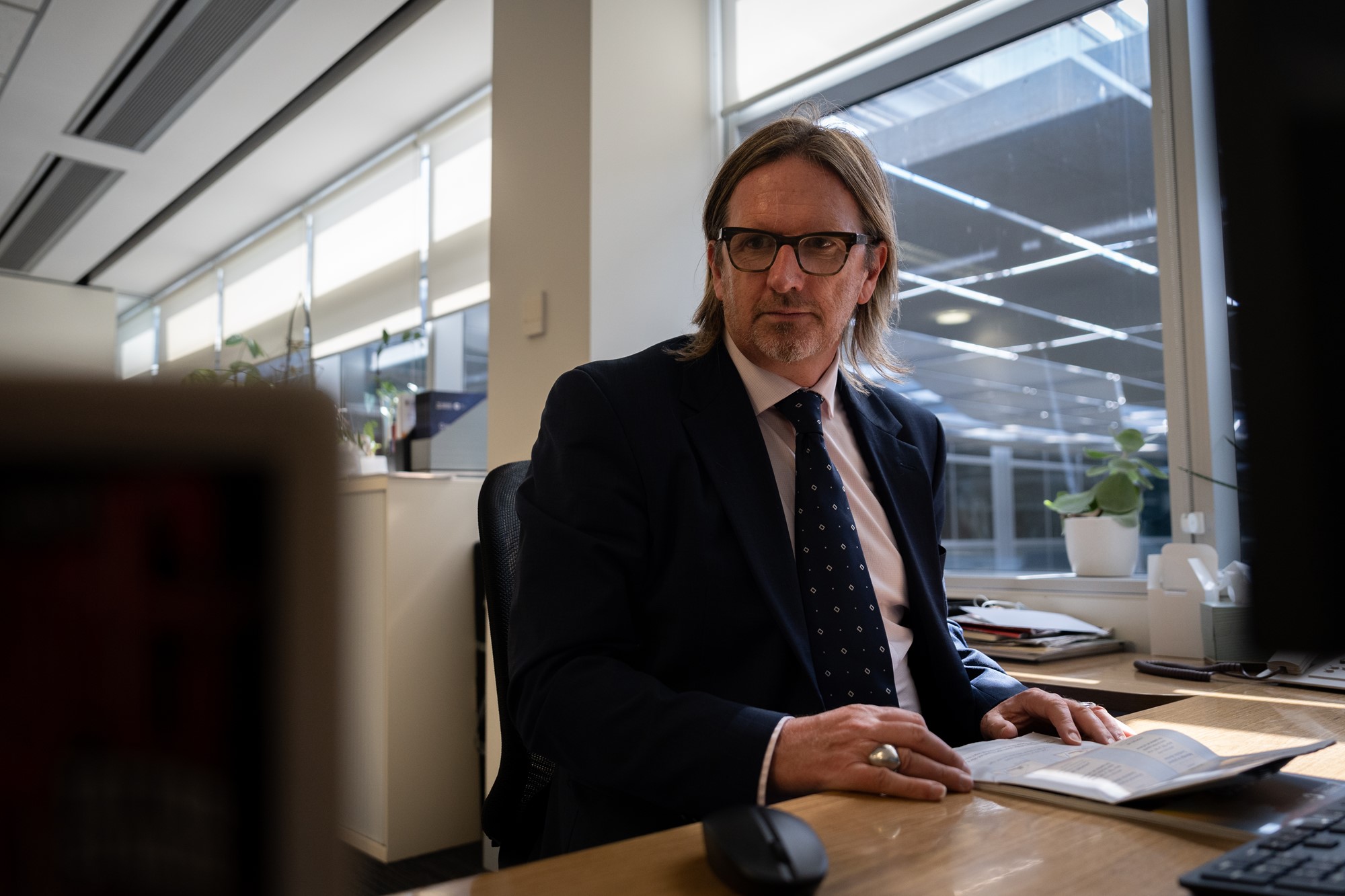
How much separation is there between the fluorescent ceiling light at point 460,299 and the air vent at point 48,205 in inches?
87.9

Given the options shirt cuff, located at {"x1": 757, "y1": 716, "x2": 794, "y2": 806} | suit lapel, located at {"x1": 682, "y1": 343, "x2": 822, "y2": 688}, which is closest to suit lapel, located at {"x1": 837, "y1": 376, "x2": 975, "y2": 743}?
suit lapel, located at {"x1": 682, "y1": 343, "x2": 822, "y2": 688}

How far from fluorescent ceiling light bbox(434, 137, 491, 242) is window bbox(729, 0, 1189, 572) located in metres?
1.83

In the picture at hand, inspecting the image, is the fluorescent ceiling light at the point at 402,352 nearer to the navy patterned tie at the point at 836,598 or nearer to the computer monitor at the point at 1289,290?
the navy patterned tie at the point at 836,598

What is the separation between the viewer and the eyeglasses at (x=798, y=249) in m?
1.38

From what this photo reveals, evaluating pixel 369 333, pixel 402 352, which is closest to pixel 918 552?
pixel 402 352

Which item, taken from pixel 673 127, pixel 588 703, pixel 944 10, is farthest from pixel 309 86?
pixel 588 703

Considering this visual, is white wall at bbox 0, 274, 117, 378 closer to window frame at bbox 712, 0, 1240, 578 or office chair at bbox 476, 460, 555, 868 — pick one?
office chair at bbox 476, 460, 555, 868

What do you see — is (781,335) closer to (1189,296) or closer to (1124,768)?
(1124,768)

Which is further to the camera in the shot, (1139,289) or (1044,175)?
(1044,175)

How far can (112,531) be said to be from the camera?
0.21 meters

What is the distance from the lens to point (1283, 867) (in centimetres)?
53

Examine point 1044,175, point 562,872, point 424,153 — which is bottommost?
point 562,872

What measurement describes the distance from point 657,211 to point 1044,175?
1102 millimetres

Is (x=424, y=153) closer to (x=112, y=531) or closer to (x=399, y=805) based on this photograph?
(x=399, y=805)
